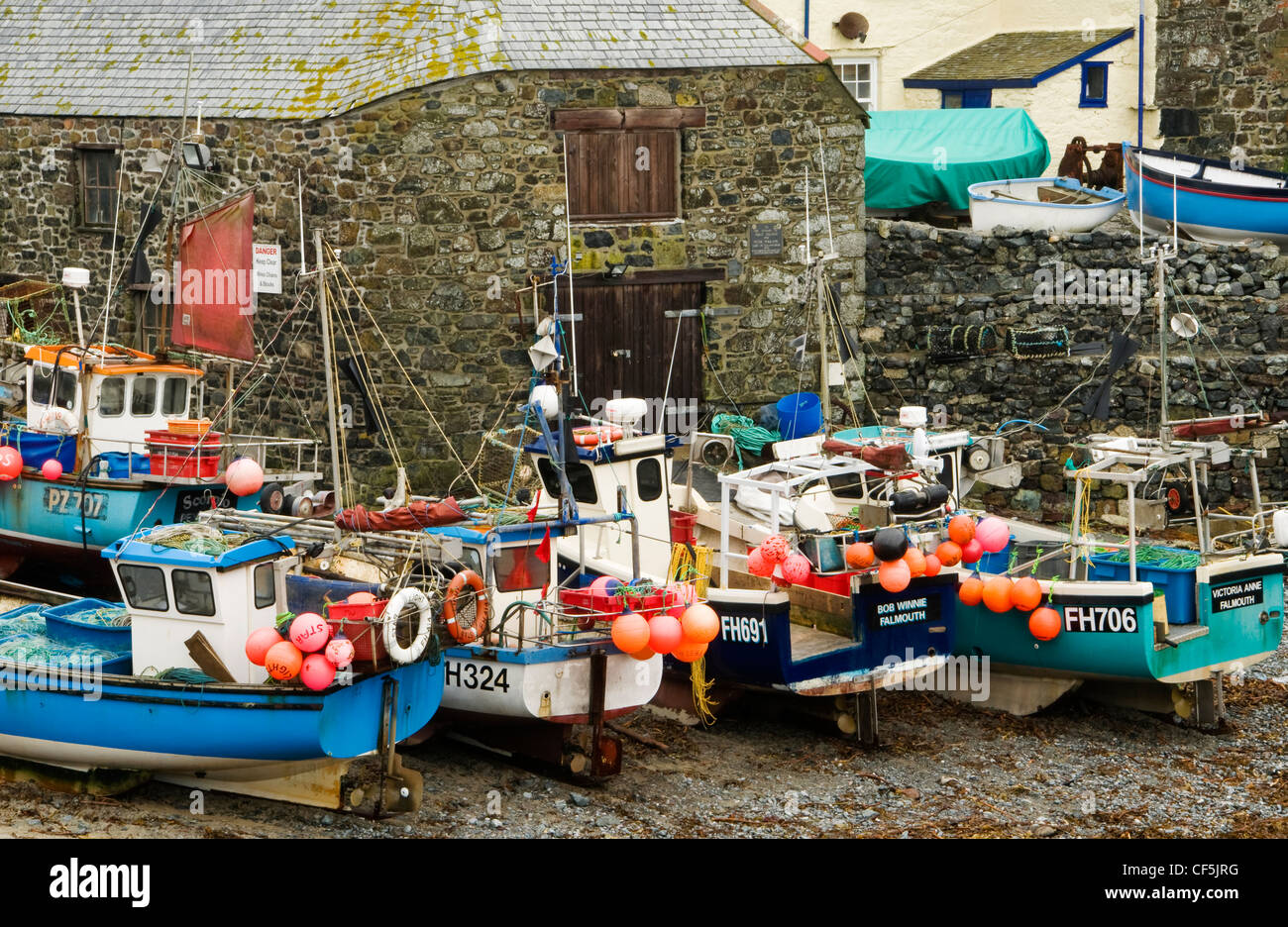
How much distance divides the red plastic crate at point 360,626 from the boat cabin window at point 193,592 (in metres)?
0.95

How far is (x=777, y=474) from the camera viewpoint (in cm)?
1677

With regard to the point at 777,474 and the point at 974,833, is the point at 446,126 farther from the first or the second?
the point at 974,833

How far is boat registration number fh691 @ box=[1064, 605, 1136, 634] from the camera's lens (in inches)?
629

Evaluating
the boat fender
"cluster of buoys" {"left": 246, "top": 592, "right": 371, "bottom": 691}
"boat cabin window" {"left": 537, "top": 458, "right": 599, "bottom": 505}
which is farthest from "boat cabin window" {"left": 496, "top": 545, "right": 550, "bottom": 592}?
"cluster of buoys" {"left": 246, "top": 592, "right": 371, "bottom": 691}

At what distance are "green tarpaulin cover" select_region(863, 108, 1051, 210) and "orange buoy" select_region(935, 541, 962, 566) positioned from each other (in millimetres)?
10724

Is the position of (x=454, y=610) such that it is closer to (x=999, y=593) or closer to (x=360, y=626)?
(x=360, y=626)

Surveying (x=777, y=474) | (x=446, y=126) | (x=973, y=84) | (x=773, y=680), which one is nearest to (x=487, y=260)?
(x=446, y=126)

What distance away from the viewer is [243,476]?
17.0 meters

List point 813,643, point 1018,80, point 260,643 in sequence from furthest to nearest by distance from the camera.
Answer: point 1018,80 < point 813,643 < point 260,643

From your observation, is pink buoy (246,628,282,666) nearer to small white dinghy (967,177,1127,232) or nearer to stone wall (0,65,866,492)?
stone wall (0,65,866,492)

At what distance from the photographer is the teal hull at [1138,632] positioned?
631 inches

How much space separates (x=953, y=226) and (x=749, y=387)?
4943 millimetres

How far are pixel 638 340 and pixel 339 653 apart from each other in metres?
9.60

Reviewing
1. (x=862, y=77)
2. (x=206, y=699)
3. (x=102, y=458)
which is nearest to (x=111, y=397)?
(x=102, y=458)
